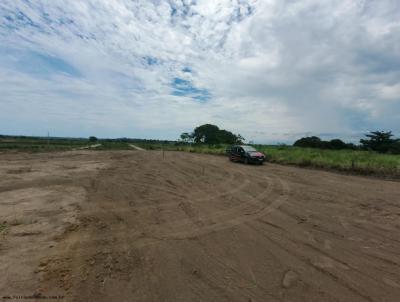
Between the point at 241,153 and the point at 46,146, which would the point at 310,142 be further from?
the point at 46,146

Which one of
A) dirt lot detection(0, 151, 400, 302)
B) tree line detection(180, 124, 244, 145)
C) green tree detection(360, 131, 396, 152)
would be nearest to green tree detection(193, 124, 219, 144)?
tree line detection(180, 124, 244, 145)

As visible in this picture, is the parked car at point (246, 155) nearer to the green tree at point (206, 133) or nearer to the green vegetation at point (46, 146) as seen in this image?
the green vegetation at point (46, 146)

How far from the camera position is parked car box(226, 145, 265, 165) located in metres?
22.7

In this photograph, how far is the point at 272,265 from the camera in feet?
14.3

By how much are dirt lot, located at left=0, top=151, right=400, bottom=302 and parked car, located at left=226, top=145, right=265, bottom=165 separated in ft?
43.0

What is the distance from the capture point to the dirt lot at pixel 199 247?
367cm

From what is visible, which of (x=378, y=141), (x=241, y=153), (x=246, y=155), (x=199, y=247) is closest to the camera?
(x=199, y=247)

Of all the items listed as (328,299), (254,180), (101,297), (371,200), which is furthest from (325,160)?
(101,297)

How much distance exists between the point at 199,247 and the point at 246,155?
19007 millimetres

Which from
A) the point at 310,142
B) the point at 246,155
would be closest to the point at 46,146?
the point at 246,155

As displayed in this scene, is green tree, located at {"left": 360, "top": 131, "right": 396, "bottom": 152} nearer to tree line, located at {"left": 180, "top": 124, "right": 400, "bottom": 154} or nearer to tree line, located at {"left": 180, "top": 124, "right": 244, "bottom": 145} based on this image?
tree line, located at {"left": 180, "top": 124, "right": 400, "bottom": 154}

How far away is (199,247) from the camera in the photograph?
16.7 feet

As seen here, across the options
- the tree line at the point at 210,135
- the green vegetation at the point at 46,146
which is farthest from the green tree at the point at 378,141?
the green vegetation at the point at 46,146

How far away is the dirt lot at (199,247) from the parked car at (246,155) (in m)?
13.1
